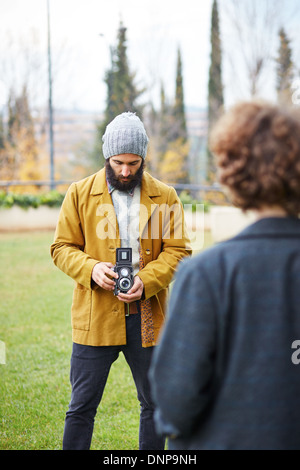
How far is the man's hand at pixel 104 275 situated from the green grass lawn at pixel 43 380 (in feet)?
4.99

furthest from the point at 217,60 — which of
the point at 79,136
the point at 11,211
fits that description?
the point at 79,136

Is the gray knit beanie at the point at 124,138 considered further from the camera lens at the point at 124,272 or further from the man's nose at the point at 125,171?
the camera lens at the point at 124,272

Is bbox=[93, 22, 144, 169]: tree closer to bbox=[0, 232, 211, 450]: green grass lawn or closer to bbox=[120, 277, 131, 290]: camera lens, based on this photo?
bbox=[0, 232, 211, 450]: green grass lawn

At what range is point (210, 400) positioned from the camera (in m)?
1.41

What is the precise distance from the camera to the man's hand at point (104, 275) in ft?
8.39

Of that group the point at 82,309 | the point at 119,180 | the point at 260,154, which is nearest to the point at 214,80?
the point at 119,180

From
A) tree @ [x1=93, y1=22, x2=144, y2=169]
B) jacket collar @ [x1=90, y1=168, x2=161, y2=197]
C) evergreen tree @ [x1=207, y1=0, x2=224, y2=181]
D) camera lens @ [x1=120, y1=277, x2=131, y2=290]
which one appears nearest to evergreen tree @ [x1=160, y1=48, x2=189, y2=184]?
tree @ [x1=93, y1=22, x2=144, y2=169]

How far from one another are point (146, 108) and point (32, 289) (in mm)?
21371

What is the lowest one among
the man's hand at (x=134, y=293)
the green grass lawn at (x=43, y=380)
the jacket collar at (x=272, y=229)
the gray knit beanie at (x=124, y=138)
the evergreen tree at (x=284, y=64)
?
the green grass lawn at (x=43, y=380)

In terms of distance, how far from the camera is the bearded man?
8.59 ft

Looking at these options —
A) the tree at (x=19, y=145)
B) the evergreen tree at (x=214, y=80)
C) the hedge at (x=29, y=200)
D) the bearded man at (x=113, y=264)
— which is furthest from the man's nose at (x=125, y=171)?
the tree at (x=19, y=145)

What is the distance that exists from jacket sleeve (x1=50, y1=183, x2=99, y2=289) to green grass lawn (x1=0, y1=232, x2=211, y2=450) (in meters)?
1.49

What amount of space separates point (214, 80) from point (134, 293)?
24982 millimetres
